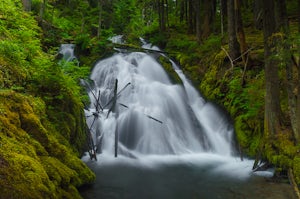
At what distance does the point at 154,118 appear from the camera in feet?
35.5

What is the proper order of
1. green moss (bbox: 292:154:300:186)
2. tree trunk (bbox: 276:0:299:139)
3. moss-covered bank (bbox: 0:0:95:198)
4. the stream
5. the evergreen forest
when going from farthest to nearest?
tree trunk (bbox: 276:0:299:139) → the stream → green moss (bbox: 292:154:300:186) → the evergreen forest → moss-covered bank (bbox: 0:0:95:198)

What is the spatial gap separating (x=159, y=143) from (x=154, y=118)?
1020 millimetres

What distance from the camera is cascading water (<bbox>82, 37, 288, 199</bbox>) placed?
22.4 ft

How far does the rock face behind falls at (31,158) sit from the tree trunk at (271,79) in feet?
15.3

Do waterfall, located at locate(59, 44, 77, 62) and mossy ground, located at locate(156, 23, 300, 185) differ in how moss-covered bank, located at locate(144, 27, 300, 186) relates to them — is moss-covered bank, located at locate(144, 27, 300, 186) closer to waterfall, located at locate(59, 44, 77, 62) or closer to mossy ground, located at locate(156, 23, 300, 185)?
mossy ground, located at locate(156, 23, 300, 185)

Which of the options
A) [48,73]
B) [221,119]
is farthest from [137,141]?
[48,73]

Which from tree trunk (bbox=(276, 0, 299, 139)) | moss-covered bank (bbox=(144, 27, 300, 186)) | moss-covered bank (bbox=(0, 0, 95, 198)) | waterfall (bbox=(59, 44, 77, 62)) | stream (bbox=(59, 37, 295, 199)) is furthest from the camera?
waterfall (bbox=(59, 44, 77, 62))

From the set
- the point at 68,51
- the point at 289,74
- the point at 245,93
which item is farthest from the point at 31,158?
the point at 68,51

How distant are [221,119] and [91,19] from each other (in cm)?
1609

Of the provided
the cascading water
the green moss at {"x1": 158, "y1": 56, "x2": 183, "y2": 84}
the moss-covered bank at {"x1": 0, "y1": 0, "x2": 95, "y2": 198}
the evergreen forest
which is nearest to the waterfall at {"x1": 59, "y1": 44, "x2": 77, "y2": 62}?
the evergreen forest

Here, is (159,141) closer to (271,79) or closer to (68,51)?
(271,79)

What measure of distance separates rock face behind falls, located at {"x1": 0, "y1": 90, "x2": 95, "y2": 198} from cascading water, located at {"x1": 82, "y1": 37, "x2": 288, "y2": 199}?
95 centimetres

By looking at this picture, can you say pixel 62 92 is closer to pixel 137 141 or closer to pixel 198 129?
pixel 137 141

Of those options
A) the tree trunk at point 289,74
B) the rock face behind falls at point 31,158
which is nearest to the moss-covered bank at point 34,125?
the rock face behind falls at point 31,158
